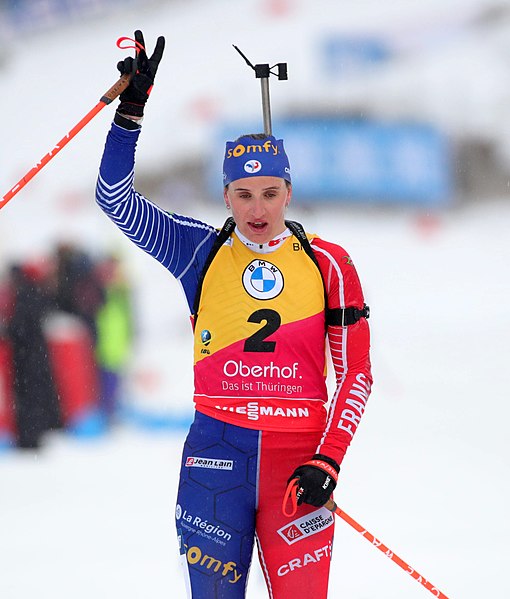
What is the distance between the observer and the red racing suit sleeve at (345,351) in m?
2.81

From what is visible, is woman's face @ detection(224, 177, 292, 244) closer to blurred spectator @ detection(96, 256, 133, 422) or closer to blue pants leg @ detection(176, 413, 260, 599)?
blue pants leg @ detection(176, 413, 260, 599)

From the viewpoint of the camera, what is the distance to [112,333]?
317 inches

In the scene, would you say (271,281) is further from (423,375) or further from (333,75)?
(333,75)

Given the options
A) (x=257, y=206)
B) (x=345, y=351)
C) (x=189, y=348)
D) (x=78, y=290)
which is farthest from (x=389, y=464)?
(x=257, y=206)

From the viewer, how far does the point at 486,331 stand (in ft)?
27.5

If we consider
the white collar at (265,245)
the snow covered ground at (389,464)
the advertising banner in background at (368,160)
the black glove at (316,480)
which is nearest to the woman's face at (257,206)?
the white collar at (265,245)

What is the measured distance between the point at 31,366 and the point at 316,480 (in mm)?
5301

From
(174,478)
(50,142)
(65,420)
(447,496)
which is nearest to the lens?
(447,496)

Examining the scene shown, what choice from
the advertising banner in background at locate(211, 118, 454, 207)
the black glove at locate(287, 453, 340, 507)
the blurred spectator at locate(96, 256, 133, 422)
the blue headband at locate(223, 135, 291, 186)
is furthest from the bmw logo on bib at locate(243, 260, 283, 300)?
the advertising banner in background at locate(211, 118, 454, 207)

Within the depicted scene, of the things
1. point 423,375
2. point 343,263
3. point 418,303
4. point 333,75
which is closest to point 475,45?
point 333,75

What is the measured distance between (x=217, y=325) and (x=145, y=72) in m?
0.73

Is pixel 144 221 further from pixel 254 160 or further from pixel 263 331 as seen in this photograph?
pixel 263 331

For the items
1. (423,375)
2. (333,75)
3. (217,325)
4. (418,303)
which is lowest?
(217,325)

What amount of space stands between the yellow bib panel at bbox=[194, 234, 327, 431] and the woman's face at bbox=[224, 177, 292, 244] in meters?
0.08
